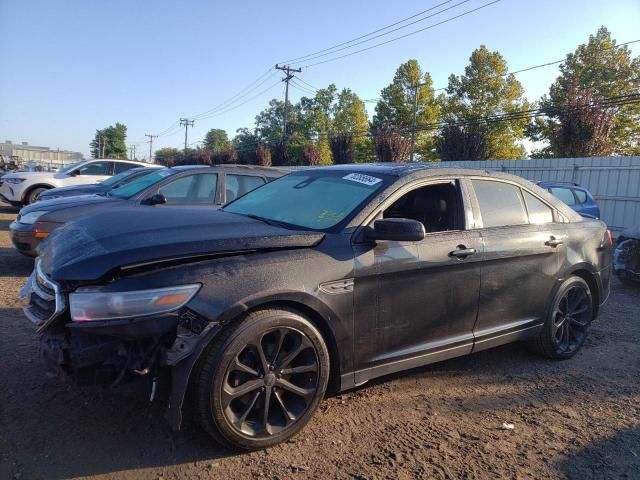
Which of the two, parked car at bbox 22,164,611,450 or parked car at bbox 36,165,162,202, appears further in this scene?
parked car at bbox 36,165,162,202

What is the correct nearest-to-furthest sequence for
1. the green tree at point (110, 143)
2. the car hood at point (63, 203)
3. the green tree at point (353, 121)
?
the car hood at point (63, 203)
the green tree at point (353, 121)
the green tree at point (110, 143)

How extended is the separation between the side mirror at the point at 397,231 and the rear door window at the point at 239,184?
14.6 feet

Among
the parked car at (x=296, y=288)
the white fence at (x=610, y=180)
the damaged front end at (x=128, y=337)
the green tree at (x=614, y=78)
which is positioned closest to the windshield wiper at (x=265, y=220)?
the parked car at (x=296, y=288)

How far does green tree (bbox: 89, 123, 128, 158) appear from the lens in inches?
4648

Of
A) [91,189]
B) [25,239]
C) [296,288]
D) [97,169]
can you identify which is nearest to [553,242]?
[296,288]

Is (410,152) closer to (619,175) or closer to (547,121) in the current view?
(547,121)

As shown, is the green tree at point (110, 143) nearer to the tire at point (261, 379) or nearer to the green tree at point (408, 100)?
the green tree at point (408, 100)

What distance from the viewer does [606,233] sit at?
4.98 meters

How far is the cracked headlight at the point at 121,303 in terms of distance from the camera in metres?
2.46

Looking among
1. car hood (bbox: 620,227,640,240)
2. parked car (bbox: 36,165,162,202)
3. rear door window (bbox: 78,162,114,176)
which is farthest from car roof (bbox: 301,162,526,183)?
rear door window (bbox: 78,162,114,176)

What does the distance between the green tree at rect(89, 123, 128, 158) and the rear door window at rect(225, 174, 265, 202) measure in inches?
4695

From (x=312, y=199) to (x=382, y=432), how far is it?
1.70 m

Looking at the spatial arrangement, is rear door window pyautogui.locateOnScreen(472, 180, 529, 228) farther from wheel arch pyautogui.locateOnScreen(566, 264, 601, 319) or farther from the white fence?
the white fence

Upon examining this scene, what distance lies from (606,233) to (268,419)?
4.00 metres
